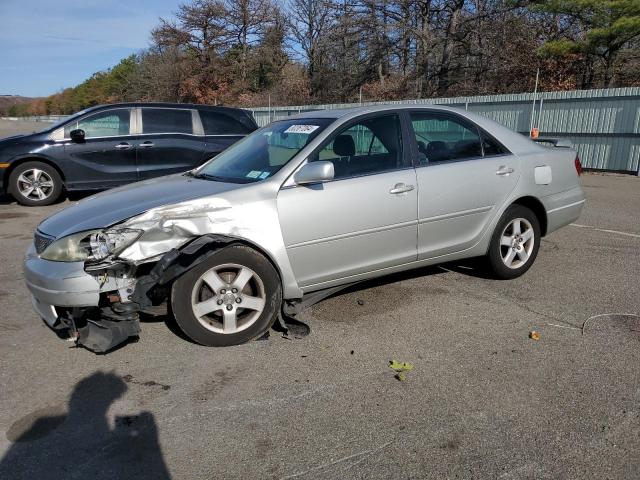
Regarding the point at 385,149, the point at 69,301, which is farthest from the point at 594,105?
the point at 69,301

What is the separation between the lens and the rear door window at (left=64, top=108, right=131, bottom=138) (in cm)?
912

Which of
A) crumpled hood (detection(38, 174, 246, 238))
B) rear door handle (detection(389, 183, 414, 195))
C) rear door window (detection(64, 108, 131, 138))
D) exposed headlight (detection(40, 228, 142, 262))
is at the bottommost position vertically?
exposed headlight (detection(40, 228, 142, 262))

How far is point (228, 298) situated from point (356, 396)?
110 centimetres

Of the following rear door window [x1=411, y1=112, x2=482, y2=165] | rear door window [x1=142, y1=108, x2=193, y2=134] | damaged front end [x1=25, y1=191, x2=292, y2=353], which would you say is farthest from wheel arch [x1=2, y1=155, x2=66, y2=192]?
rear door window [x1=411, y1=112, x2=482, y2=165]

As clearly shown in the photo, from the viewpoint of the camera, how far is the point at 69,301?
3357mm

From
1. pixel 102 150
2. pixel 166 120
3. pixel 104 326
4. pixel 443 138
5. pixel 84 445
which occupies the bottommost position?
pixel 84 445

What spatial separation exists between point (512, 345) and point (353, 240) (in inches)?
52.3

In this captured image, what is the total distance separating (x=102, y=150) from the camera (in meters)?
9.09

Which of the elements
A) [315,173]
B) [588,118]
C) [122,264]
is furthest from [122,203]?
[588,118]

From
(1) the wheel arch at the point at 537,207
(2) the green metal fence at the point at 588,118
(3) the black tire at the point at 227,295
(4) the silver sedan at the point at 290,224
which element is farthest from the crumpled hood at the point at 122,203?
(2) the green metal fence at the point at 588,118

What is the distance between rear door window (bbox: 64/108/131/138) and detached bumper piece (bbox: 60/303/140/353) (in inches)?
255

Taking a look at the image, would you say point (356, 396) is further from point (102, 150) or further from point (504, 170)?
point (102, 150)

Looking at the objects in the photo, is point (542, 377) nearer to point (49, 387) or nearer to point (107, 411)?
point (107, 411)

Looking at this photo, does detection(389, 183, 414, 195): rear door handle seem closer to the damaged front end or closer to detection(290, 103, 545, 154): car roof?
detection(290, 103, 545, 154): car roof
